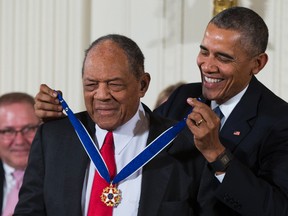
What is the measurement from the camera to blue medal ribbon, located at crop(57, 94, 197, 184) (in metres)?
2.66

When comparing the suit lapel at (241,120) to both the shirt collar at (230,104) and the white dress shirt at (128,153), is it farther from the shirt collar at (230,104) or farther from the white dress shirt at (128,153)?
the white dress shirt at (128,153)

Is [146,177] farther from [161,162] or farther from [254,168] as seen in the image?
[254,168]

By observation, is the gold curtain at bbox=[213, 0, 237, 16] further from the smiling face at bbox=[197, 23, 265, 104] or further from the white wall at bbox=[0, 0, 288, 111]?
the smiling face at bbox=[197, 23, 265, 104]

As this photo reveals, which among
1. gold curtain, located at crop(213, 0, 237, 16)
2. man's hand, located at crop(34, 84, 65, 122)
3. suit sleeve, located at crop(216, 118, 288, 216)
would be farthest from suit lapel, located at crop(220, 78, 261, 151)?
gold curtain, located at crop(213, 0, 237, 16)

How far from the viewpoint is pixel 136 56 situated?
2719mm

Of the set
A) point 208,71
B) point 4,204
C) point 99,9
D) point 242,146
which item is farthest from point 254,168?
point 99,9

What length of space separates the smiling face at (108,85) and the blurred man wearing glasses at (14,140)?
128 cm

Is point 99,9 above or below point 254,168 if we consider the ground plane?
above

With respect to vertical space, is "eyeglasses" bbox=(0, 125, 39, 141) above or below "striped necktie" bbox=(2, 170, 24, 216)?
above

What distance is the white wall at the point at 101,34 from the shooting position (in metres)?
5.03

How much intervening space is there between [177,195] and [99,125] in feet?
1.17

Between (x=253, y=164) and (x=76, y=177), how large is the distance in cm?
71

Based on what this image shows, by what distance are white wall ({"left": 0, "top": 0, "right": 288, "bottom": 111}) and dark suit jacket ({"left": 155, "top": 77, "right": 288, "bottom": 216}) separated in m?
1.87

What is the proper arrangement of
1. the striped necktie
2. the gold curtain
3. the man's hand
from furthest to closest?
the gold curtain → the striped necktie → the man's hand
